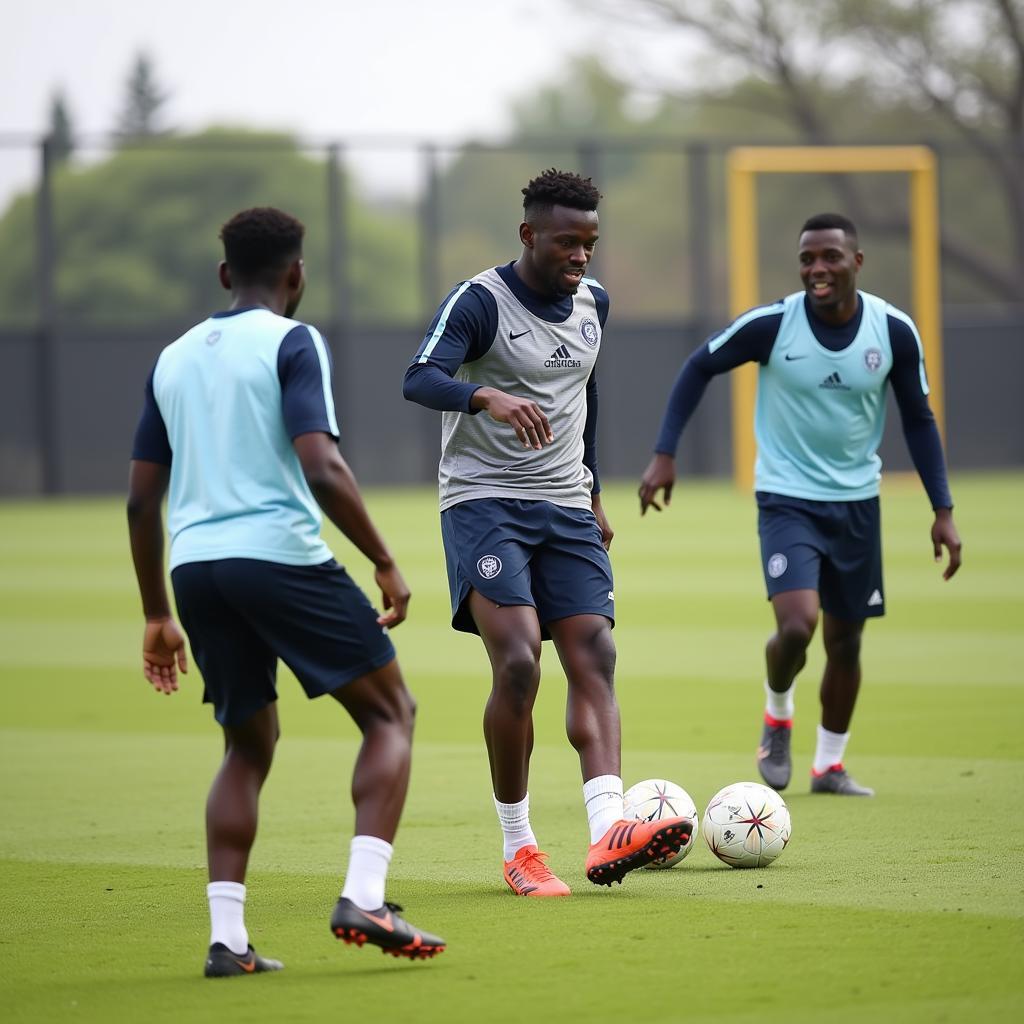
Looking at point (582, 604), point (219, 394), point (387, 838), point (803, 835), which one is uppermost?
point (219, 394)

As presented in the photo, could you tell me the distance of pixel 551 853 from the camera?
7184 mm

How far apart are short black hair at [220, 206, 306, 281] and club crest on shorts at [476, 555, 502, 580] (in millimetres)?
1519

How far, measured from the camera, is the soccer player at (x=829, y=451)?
8461 millimetres

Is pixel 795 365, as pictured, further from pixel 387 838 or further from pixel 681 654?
pixel 681 654

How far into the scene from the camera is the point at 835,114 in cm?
4822

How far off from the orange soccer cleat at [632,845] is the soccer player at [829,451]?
8.21ft

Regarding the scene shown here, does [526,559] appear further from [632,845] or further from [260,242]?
[260,242]

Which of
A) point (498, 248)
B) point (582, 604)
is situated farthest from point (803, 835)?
point (498, 248)

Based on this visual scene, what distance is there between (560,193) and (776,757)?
3.00m

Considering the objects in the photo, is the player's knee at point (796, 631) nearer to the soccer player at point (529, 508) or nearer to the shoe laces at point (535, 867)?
the soccer player at point (529, 508)

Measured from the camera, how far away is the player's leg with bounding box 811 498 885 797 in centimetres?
852

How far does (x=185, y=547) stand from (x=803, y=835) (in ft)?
10.1

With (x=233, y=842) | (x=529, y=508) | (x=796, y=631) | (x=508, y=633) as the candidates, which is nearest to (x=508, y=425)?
(x=529, y=508)

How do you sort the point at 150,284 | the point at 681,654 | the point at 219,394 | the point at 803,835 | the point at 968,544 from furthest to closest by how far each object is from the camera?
1. the point at 150,284
2. the point at 968,544
3. the point at 681,654
4. the point at 803,835
5. the point at 219,394
